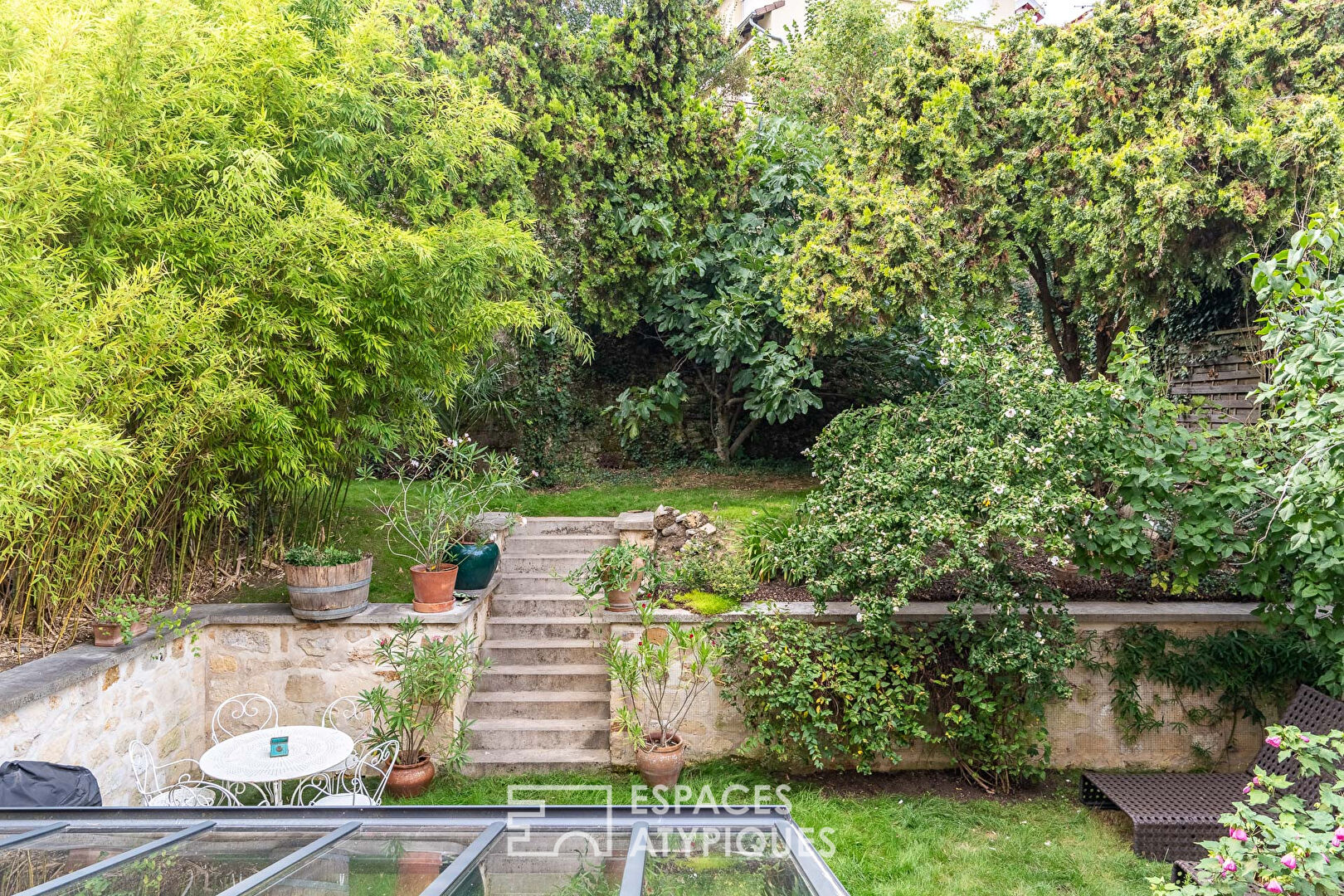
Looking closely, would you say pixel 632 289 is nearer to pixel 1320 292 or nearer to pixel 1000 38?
pixel 1000 38

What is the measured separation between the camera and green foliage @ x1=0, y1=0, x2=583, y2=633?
244 centimetres

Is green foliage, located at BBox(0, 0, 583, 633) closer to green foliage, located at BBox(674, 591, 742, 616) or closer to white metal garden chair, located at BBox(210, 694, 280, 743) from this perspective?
white metal garden chair, located at BBox(210, 694, 280, 743)

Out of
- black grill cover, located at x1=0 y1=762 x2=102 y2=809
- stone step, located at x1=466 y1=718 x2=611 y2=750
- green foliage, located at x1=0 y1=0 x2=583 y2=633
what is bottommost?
stone step, located at x1=466 y1=718 x2=611 y2=750

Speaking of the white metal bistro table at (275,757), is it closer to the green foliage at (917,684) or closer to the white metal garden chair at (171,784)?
the white metal garden chair at (171,784)

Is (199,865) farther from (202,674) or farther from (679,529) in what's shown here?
(679,529)

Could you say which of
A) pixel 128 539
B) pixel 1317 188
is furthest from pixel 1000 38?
pixel 128 539

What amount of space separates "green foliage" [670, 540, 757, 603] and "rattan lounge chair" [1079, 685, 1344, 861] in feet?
6.57

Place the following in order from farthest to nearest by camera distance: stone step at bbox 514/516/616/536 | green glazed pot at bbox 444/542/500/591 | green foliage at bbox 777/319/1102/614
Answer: stone step at bbox 514/516/616/536 → green glazed pot at bbox 444/542/500/591 → green foliage at bbox 777/319/1102/614

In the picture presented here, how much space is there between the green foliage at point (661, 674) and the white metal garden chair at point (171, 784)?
6.06 ft

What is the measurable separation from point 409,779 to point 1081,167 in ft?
16.4

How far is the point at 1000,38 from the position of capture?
483 cm

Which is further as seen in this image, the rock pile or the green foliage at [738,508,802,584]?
the rock pile

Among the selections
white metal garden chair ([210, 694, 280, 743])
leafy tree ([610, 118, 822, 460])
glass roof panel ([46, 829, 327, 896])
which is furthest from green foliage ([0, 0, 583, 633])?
leafy tree ([610, 118, 822, 460])

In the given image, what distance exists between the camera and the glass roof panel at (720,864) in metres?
1.64
